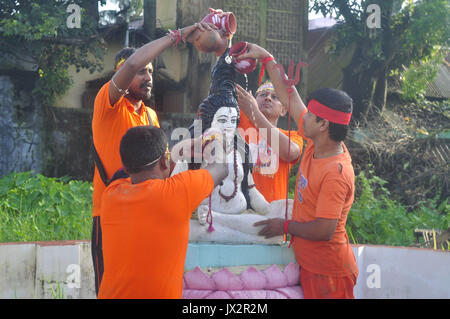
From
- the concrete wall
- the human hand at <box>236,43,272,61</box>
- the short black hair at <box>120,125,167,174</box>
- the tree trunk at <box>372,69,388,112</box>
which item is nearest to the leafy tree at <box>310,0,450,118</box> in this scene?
the tree trunk at <box>372,69,388,112</box>

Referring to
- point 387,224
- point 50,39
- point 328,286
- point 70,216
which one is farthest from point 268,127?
point 50,39

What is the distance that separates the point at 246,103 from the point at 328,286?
117 cm

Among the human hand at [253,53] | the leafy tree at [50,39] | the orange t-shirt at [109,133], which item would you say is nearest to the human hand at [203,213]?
the orange t-shirt at [109,133]

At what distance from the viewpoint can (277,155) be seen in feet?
10.1

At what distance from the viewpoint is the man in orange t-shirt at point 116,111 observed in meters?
2.61

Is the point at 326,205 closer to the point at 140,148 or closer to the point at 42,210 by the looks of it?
the point at 140,148

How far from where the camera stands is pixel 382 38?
993 centimetres

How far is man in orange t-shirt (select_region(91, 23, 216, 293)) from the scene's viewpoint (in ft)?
8.57

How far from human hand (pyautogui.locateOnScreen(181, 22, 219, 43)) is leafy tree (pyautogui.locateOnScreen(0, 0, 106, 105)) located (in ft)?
21.2

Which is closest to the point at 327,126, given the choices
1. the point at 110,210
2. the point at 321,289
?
the point at 321,289

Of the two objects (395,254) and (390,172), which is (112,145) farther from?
(390,172)

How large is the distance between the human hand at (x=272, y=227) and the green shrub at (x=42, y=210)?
10.4 feet

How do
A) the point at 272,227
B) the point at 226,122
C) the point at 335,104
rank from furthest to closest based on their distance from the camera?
the point at 226,122, the point at 272,227, the point at 335,104

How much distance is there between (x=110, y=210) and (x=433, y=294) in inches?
108
